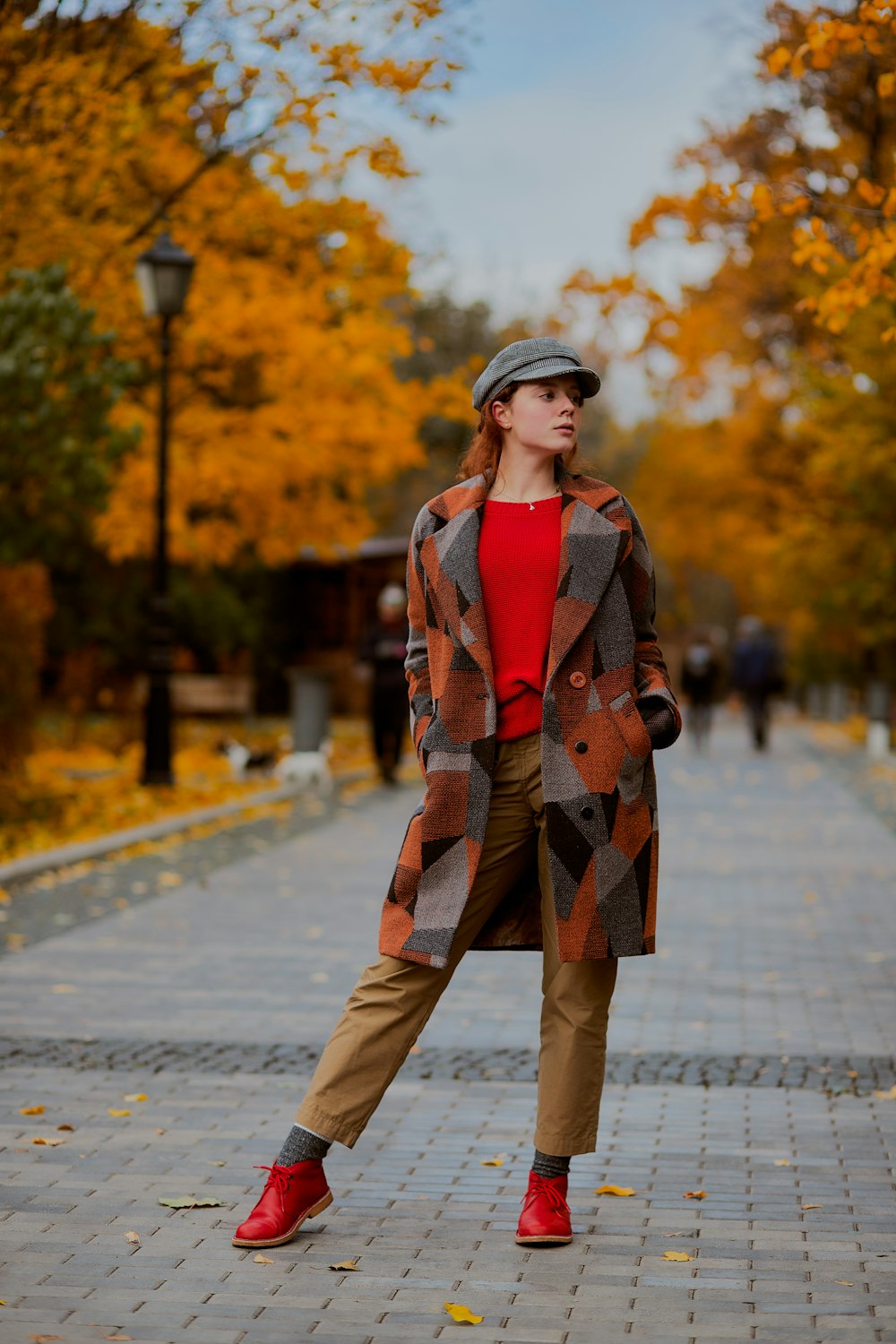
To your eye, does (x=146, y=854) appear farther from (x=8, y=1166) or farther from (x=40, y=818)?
(x=8, y=1166)

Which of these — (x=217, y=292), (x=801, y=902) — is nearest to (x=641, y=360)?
(x=217, y=292)

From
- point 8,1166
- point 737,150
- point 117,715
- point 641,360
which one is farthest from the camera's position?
point 641,360

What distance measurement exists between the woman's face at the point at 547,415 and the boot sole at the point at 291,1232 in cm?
179

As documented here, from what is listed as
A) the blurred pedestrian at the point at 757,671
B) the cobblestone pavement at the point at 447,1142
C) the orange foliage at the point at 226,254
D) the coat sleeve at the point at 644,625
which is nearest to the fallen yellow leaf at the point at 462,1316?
the cobblestone pavement at the point at 447,1142

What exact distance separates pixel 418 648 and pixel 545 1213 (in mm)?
1313

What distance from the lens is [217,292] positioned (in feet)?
58.2

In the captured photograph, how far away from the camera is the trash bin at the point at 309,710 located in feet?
59.8

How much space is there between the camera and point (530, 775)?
431 centimetres

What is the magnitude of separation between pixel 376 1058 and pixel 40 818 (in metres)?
10.0

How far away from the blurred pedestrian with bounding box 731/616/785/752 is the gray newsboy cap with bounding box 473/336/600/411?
21351 millimetres

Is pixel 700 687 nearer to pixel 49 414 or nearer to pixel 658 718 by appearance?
pixel 49 414

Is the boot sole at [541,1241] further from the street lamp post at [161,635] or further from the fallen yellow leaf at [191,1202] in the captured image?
the street lamp post at [161,635]

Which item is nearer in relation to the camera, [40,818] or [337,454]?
[40,818]

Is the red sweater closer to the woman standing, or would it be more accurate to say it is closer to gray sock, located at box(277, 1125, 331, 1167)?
the woman standing
